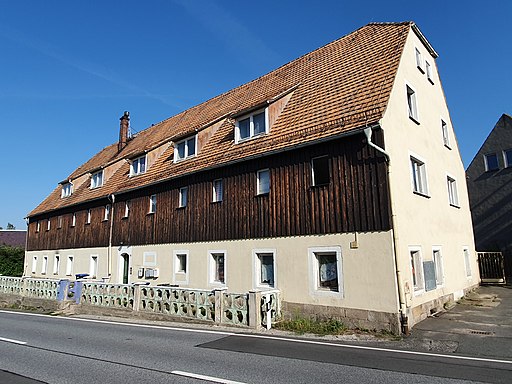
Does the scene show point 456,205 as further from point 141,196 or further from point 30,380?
point 30,380

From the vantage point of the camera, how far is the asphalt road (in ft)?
21.3

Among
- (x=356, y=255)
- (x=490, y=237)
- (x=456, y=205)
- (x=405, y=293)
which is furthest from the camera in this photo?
(x=490, y=237)

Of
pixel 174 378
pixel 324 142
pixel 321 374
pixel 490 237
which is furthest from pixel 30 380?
pixel 490 237

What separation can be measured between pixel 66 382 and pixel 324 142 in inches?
376

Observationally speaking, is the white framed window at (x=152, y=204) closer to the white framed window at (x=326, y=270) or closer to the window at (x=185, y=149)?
the window at (x=185, y=149)

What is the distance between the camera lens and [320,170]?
12688 mm

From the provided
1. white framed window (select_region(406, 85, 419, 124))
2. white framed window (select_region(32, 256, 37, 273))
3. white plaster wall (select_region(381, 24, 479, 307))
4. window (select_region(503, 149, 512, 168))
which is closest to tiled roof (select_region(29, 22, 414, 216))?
white plaster wall (select_region(381, 24, 479, 307))

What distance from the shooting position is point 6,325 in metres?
13.8

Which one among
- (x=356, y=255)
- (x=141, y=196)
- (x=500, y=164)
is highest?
(x=500, y=164)

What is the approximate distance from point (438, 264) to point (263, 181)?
7.39 meters

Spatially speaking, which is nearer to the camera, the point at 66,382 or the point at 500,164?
the point at 66,382

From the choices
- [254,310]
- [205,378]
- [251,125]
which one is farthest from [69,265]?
[205,378]

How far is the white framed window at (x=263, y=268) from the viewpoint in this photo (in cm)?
1359

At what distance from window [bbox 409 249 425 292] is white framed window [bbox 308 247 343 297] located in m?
2.34
